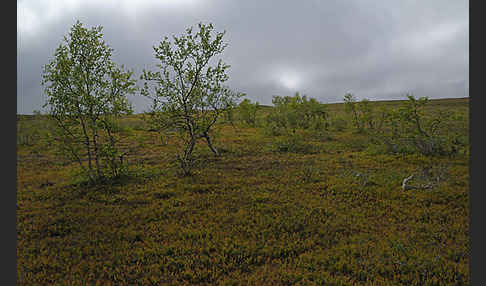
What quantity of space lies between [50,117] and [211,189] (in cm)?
824

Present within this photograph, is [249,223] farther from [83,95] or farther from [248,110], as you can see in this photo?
[248,110]

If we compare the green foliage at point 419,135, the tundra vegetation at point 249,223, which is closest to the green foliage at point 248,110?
the green foliage at point 419,135

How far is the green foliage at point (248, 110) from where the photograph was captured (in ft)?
150

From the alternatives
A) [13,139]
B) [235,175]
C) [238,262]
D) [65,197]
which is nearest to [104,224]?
[65,197]

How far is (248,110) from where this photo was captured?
47.1 meters

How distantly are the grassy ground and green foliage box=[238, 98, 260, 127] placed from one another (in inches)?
1261

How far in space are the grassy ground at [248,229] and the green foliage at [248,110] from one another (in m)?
32.0

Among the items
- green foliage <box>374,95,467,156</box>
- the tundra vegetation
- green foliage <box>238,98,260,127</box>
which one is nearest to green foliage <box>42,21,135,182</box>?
the tundra vegetation

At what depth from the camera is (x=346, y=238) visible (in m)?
7.40

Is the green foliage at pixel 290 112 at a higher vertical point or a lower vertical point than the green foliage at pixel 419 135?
higher

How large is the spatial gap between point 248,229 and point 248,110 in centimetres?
4014

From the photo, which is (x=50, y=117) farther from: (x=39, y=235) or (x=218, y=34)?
(x=218, y=34)

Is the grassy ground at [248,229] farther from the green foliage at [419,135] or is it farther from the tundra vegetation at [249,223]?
the green foliage at [419,135]

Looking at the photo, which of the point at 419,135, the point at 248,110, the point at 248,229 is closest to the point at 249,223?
the point at 248,229
